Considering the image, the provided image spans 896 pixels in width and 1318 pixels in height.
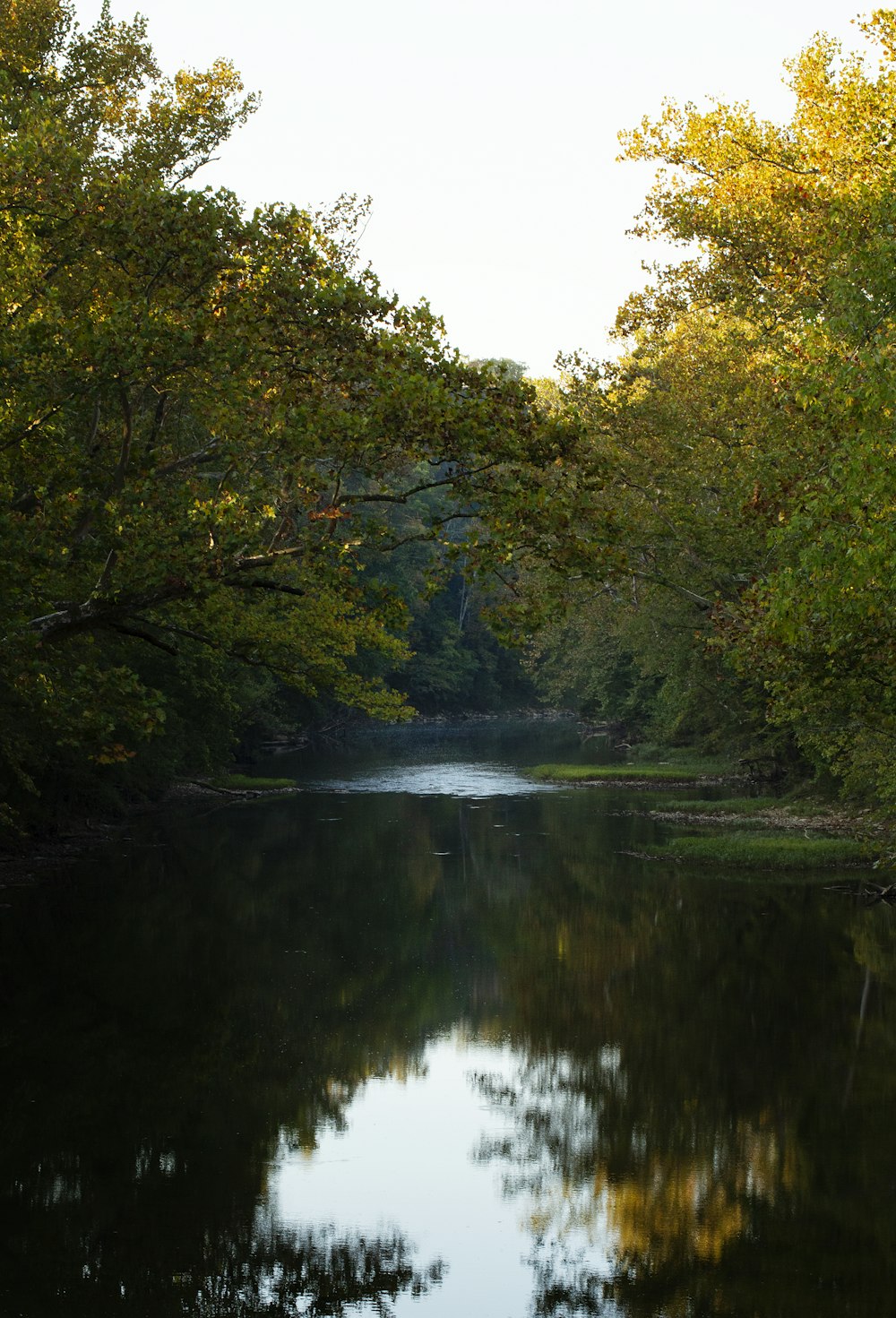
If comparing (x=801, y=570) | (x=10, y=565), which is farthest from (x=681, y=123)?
(x=10, y=565)

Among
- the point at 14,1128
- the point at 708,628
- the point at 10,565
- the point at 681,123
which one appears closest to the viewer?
the point at 14,1128

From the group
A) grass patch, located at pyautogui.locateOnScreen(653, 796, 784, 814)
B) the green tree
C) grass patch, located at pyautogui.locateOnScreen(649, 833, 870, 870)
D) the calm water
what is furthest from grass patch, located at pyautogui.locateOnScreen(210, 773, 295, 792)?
the green tree

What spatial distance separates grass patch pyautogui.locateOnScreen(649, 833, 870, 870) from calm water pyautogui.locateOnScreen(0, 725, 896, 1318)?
6.08ft

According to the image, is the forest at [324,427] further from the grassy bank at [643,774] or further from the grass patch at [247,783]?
the grassy bank at [643,774]

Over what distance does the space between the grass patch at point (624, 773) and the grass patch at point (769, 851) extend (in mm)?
17071

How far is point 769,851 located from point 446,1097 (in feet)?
56.1

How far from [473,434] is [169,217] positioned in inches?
209

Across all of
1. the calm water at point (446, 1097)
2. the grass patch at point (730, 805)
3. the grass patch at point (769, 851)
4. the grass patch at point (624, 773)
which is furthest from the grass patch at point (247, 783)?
the grass patch at point (769, 851)

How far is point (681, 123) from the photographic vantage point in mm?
28797

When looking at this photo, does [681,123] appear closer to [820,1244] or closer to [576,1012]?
[576,1012]

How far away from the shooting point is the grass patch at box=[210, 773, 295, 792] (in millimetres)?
48438

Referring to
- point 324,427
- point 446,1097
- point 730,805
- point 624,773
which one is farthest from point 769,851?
point 624,773

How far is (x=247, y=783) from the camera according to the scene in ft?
163

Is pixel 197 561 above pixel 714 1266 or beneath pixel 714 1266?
above
